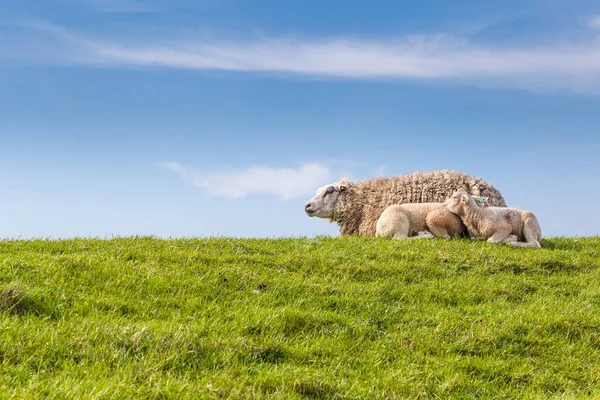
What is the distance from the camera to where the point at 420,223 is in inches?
645

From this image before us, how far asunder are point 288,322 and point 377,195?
980 centimetres

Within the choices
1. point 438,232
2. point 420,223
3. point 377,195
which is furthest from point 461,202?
point 377,195

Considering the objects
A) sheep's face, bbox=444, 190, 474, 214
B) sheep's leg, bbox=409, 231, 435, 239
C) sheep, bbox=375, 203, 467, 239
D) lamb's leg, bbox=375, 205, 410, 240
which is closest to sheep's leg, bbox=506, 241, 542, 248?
sheep, bbox=375, 203, 467, 239

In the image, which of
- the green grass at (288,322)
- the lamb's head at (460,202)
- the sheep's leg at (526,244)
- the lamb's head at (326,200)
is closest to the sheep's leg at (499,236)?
the sheep's leg at (526,244)

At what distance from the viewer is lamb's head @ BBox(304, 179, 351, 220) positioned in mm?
18906

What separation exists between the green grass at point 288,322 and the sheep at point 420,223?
203 centimetres

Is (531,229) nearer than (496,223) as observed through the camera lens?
No

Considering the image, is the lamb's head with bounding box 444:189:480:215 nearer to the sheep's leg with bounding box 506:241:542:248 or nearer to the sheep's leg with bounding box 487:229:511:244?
the sheep's leg with bounding box 487:229:511:244

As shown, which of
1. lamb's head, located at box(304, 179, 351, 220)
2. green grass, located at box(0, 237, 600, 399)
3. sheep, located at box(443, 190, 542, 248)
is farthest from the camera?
lamb's head, located at box(304, 179, 351, 220)

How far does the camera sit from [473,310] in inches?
422

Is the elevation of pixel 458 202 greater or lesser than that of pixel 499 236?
greater

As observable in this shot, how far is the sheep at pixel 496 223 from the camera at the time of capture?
15844 mm

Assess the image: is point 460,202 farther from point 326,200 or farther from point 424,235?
point 326,200

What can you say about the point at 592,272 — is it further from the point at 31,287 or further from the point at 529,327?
the point at 31,287
